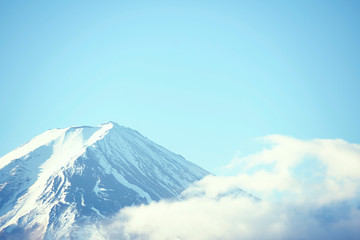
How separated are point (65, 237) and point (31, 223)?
21712mm

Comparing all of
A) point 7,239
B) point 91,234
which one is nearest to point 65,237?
point 91,234

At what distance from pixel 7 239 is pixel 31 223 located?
1363 centimetres

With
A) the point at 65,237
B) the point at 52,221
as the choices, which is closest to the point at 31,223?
the point at 52,221

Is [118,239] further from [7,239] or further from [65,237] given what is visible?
[7,239]

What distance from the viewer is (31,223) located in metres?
200

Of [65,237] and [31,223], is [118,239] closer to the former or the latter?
[65,237]

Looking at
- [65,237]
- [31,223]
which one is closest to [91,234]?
[65,237]

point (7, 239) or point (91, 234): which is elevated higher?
point (91, 234)

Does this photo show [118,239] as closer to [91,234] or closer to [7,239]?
[91,234]

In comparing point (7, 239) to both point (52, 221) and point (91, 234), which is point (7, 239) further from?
point (91, 234)

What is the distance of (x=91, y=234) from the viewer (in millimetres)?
194125

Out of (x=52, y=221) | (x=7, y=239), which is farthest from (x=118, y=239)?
(x=7, y=239)

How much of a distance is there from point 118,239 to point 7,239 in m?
47.7

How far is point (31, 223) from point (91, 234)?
29444mm
